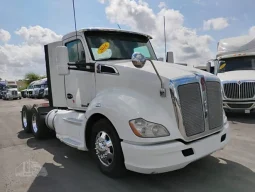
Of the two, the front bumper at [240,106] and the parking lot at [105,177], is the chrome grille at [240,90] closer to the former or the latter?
the front bumper at [240,106]

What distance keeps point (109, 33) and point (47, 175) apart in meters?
2.82

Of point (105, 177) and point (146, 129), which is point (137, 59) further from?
point (105, 177)

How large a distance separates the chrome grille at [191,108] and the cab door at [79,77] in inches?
69.7

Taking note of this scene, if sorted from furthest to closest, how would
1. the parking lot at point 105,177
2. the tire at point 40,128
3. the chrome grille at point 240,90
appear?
the chrome grille at point 240,90 → the tire at point 40,128 → the parking lot at point 105,177

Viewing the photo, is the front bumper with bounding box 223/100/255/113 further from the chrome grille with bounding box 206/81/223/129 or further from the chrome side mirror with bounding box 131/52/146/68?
the chrome side mirror with bounding box 131/52/146/68

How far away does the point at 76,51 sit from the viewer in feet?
16.3

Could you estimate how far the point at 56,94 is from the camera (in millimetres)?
6062

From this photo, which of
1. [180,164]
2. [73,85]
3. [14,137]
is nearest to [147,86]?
[180,164]

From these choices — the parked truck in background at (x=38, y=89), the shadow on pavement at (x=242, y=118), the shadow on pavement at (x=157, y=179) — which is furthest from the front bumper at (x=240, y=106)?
the parked truck in background at (x=38, y=89)

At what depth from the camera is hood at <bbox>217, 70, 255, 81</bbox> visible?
8.73 metres

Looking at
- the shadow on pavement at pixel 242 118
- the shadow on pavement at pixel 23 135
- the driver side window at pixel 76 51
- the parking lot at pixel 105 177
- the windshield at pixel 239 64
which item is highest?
the driver side window at pixel 76 51

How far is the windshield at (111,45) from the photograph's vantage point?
4566mm

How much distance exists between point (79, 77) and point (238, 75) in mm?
6688

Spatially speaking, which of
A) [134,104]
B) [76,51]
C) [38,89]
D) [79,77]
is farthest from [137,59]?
[38,89]
